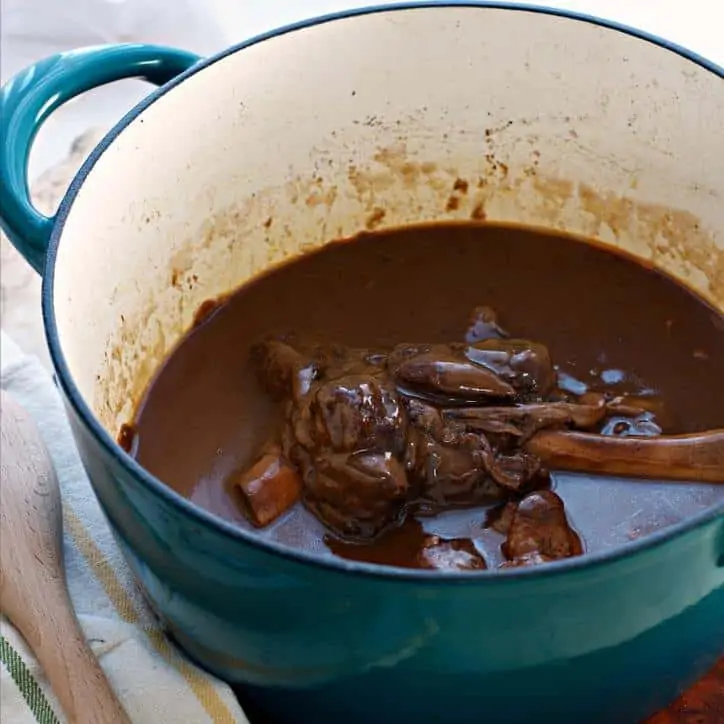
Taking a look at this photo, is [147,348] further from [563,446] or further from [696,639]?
[696,639]

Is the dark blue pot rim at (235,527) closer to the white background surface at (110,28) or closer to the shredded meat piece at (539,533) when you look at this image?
the shredded meat piece at (539,533)

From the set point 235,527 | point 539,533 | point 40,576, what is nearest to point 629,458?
point 539,533

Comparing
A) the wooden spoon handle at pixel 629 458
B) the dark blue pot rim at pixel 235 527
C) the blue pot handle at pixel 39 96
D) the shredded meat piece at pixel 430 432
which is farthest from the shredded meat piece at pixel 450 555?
the blue pot handle at pixel 39 96

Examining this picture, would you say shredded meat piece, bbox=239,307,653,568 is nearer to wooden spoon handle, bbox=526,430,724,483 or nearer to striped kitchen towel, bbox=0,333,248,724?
wooden spoon handle, bbox=526,430,724,483

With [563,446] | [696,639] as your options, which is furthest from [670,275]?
[696,639]

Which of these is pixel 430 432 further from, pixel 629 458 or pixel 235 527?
pixel 235 527
